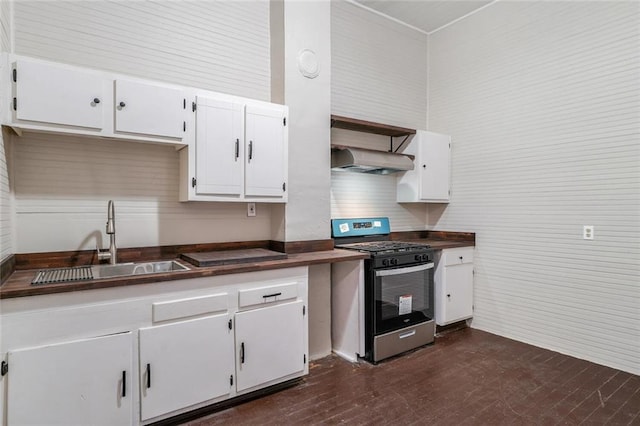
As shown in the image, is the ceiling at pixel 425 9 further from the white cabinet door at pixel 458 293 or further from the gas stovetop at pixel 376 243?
the white cabinet door at pixel 458 293

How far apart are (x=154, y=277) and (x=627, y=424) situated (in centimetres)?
292

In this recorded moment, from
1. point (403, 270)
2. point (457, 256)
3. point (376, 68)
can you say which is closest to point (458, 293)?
point (457, 256)

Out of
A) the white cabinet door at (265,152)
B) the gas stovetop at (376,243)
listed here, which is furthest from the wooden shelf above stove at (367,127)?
the gas stovetop at (376,243)

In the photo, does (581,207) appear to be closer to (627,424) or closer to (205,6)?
(627,424)

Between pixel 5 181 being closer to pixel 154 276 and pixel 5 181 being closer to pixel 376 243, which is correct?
pixel 154 276

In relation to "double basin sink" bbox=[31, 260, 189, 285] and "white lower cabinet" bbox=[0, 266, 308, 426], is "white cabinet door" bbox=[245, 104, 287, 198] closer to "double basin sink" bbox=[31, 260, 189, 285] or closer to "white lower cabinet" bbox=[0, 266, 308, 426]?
"white lower cabinet" bbox=[0, 266, 308, 426]

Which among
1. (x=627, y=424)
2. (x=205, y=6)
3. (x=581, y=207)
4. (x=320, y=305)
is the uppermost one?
(x=205, y=6)

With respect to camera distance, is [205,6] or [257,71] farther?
[257,71]

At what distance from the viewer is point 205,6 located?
9.20 ft

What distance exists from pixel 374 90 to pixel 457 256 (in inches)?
78.8

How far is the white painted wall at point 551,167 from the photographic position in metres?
2.81

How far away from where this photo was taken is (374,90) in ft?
12.7

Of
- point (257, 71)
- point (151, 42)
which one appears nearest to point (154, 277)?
point (151, 42)

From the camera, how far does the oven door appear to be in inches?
115
